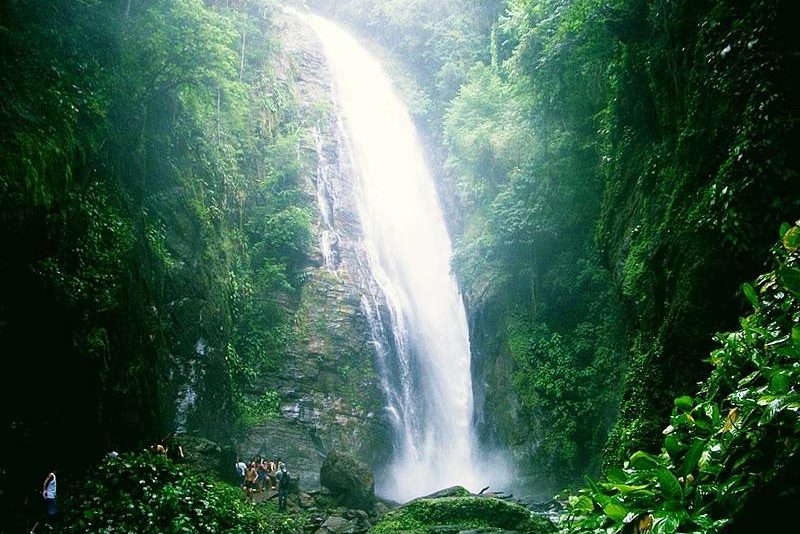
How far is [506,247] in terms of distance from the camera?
18.5 m

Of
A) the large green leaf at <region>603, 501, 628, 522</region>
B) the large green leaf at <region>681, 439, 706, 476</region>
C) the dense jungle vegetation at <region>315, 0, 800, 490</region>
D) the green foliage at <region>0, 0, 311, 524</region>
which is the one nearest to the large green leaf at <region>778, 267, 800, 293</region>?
the large green leaf at <region>681, 439, 706, 476</region>

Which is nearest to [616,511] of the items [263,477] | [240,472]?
[240,472]

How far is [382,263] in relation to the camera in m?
23.1

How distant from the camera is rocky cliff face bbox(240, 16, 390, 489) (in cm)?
1689

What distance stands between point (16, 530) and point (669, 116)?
10.9m

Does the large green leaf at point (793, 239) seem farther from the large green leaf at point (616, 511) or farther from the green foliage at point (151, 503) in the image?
the green foliage at point (151, 503)

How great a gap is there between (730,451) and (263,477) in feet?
43.1

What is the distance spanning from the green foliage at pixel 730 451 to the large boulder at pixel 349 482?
10502 mm

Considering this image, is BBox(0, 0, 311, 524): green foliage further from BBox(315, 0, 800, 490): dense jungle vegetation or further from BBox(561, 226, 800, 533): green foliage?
BBox(315, 0, 800, 490): dense jungle vegetation

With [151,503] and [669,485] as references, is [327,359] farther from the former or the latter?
[669,485]

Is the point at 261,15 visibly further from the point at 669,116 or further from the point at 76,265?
the point at 669,116

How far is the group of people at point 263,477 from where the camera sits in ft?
41.2

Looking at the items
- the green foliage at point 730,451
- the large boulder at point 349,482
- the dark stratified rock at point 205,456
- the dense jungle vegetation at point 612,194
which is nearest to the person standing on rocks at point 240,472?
the dark stratified rock at point 205,456

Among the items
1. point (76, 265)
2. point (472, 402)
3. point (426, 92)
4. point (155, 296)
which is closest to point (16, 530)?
point (76, 265)
